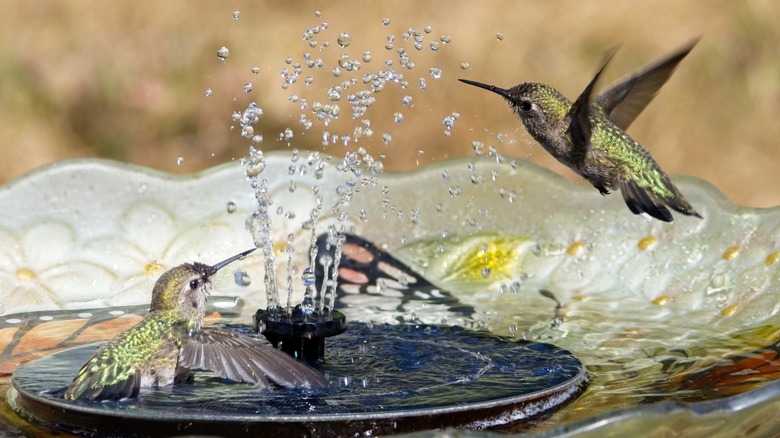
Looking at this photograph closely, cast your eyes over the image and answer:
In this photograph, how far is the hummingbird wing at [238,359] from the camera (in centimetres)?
249

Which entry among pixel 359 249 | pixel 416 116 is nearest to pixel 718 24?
pixel 416 116

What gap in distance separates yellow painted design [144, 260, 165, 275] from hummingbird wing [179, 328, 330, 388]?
4.29ft

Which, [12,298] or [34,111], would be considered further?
[34,111]

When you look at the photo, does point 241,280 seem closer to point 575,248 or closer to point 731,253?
point 575,248

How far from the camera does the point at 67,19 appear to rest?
7.52 metres

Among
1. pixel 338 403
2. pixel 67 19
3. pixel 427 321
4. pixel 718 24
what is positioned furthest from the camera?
pixel 67 19

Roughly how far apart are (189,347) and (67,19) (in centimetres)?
545

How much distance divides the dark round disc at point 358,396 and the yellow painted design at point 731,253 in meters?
0.91

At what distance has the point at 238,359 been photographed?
2494 mm

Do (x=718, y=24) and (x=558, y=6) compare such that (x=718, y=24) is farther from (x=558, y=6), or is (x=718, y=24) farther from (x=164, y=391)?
(x=164, y=391)

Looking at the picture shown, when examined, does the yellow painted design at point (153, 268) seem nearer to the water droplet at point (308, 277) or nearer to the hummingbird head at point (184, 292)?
the water droplet at point (308, 277)

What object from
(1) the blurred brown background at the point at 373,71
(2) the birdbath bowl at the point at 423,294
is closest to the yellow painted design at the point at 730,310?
(2) the birdbath bowl at the point at 423,294

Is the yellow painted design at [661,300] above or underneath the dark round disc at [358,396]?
above

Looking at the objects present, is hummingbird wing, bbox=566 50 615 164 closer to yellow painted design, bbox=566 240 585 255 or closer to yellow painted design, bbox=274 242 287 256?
yellow painted design, bbox=566 240 585 255
